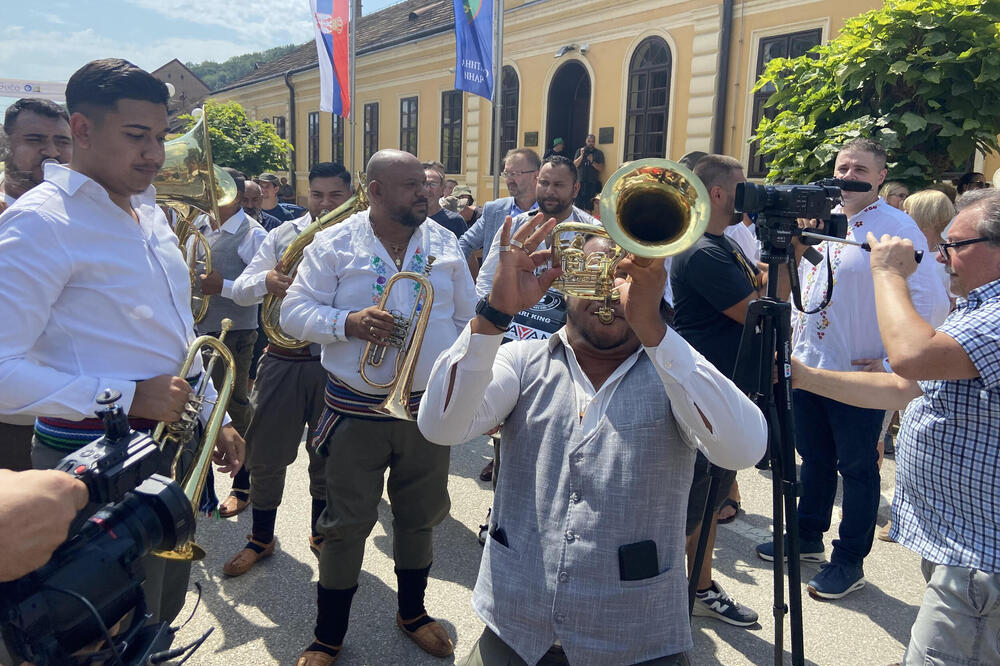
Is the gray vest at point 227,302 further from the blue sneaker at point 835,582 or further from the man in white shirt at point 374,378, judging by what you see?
the blue sneaker at point 835,582

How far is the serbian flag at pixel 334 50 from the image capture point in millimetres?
11531

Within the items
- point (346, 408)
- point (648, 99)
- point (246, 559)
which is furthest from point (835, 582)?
point (648, 99)

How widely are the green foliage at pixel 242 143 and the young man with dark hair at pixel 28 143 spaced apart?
1334 centimetres

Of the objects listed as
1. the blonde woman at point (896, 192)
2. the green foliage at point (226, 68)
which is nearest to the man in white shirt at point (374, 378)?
the blonde woman at point (896, 192)

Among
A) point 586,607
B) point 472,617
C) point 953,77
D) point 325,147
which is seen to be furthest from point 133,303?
point 325,147

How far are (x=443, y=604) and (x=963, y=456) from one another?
2292 millimetres

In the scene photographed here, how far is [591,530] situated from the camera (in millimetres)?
1747

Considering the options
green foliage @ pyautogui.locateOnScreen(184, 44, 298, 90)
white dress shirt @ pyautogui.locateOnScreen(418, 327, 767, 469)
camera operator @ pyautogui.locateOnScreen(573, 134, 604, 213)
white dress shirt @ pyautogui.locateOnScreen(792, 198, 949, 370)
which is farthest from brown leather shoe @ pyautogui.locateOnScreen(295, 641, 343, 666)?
green foliage @ pyautogui.locateOnScreen(184, 44, 298, 90)

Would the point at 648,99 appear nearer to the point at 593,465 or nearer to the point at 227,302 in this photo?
the point at 227,302

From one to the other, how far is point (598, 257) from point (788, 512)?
3.60 feet

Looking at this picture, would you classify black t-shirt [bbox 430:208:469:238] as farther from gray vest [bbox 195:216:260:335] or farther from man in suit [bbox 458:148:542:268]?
gray vest [bbox 195:216:260:335]

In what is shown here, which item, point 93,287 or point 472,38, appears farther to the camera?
point 472,38

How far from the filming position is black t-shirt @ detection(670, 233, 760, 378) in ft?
10.1

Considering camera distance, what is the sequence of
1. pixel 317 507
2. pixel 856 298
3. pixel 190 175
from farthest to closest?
pixel 317 507 → pixel 856 298 → pixel 190 175
